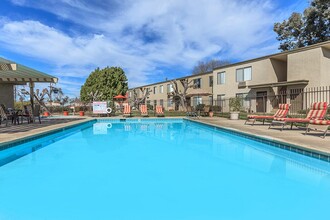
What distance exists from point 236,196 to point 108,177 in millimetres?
2227

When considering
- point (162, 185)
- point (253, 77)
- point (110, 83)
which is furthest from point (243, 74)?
point (162, 185)

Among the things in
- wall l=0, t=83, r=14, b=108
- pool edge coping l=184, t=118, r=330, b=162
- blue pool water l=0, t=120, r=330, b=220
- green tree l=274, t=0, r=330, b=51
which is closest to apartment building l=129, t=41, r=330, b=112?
pool edge coping l=184, t=118, r=330, b=162

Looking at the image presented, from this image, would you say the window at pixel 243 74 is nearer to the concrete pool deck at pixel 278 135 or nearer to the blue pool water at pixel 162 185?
the concrete pool deck at pixel 278 135

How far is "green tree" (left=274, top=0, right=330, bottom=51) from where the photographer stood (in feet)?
83.8

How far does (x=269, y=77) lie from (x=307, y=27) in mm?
12620

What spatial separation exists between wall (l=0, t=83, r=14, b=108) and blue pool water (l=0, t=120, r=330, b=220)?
11.7 meters

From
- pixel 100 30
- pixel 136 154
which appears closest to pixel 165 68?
pixel 100 30

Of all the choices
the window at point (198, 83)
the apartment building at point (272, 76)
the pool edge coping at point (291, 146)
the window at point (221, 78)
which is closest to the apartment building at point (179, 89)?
the window at point (198, 83)

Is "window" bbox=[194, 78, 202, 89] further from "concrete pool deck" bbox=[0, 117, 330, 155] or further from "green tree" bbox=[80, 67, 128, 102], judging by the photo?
"concrete pool deck" bbox=[0, 117, 330, 155]

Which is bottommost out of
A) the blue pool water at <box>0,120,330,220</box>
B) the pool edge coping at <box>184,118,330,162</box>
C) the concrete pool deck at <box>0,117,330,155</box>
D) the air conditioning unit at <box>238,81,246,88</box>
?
the blue pool water at <box>0,120,330,220</box>

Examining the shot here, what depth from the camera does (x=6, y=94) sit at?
642 inches

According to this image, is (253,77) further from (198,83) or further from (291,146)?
(291,146)

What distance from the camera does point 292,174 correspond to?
4406mm

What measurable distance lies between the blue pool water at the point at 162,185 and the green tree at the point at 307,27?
1041 inches
